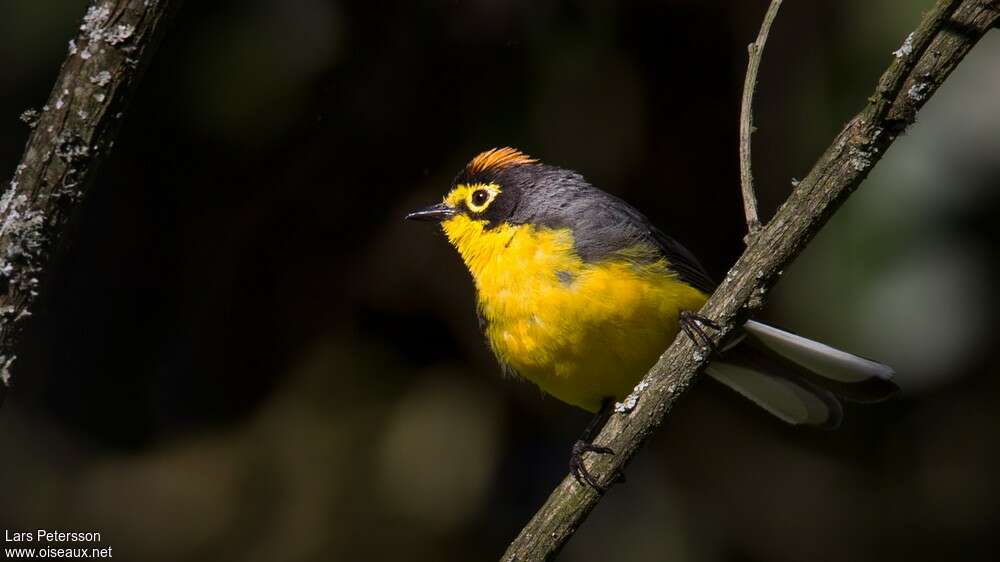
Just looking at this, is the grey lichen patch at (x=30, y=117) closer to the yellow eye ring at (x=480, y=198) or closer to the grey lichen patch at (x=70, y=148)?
the grey lichen patch at (x=70, y=148)

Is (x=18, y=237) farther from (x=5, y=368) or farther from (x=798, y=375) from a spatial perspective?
(x=798, y=375)

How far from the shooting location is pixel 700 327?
2.97 metres

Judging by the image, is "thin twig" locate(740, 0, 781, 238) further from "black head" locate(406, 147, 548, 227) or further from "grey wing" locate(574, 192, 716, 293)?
"black head" locate(406, 147, 548, 227)

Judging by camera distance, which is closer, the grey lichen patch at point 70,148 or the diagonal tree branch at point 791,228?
the diagonal tree branch at point 791,228

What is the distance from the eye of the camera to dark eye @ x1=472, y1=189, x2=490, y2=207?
4.38 meters

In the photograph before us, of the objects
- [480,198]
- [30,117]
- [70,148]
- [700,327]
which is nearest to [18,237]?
[70,148]

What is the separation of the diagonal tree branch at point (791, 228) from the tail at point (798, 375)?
0.92 meters

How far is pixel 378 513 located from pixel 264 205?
5.95 feet

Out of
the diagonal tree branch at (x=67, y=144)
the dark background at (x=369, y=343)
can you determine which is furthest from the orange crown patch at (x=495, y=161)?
the diagonal tree branch at (x=67, y=144)

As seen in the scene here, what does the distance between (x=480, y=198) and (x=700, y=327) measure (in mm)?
1644

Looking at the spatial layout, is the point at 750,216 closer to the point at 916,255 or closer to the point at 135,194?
the point at 916,255

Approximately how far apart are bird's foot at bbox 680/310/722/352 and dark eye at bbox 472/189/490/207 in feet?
5.06

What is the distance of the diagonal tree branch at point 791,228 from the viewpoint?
8.39 ft

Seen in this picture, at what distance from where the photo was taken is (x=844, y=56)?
4449 mm
